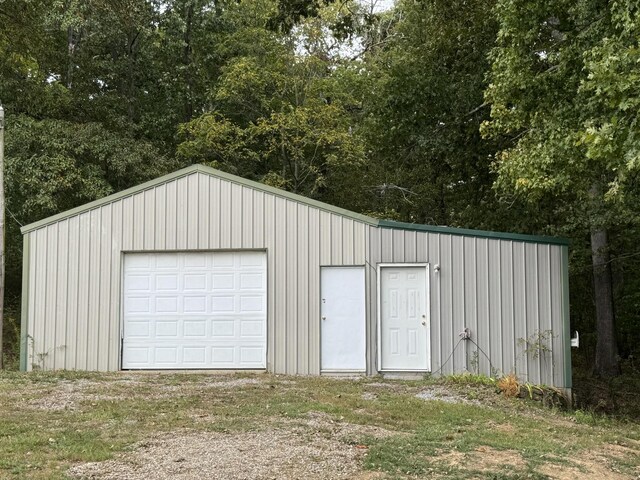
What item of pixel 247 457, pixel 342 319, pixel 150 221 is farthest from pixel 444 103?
pixel 247 457

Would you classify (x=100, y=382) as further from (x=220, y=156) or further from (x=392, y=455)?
(x=220, y=156)

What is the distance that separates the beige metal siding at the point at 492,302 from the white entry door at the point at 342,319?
34cm

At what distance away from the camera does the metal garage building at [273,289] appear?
31.7 ft

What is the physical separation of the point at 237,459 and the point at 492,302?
232 inches

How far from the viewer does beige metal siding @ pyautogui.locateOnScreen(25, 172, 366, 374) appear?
32.8 feet

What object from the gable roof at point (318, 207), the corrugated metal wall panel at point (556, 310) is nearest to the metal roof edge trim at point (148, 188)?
the gable roof at point (318, 207)

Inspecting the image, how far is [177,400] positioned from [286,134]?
36.6 feet

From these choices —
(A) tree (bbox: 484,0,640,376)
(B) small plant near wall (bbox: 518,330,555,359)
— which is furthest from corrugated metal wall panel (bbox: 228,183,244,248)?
(B) small plant near wall (bbox: 518,330,555,359)

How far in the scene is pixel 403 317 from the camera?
9.93 m

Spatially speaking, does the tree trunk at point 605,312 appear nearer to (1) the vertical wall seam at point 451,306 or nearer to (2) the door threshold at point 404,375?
(1) the vertical wall seam at point 451,306

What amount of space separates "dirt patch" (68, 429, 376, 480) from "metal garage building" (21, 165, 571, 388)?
444 centimetres

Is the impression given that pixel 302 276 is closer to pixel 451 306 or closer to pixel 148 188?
pixel 451 306

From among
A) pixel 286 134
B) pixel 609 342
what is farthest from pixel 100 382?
pixel 609 342

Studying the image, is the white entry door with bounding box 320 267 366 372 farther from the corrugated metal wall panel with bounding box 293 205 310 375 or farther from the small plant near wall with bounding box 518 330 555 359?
the small plant near wall with bounding box 518 330 555 359
